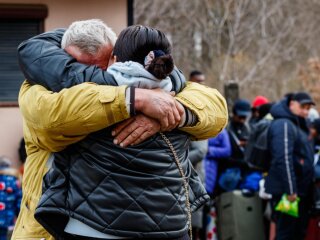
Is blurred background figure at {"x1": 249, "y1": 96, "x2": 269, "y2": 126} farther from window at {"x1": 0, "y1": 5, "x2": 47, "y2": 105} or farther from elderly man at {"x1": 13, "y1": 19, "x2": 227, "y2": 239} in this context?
elderly man at {"x1": 13, "y1": 19, "x2": 227, "y2": 239}

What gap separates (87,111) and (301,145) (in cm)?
563

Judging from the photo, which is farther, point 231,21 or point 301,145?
point 231,21

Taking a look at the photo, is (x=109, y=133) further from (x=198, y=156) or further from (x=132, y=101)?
(x=198, y=156)

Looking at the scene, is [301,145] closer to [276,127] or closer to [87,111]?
[276,127]

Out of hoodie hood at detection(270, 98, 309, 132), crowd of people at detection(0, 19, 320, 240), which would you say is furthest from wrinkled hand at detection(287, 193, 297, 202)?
crowd of people at detection(0, 19, 320, 240)

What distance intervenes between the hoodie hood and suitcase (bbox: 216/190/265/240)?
1465mm

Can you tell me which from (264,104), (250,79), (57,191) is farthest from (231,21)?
(57,191)

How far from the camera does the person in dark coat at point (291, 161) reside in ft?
29.1

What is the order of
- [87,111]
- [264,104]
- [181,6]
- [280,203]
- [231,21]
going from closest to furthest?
[87,111] < [280,203] < [264,104] < [181,6] < [231,21]

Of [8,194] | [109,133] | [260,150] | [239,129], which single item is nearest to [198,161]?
[260,150]

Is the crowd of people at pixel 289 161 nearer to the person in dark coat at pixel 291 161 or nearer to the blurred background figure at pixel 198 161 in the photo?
the person in dark coat at pixel 291 161

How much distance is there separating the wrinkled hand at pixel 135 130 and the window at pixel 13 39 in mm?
5911

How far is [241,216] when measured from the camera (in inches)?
407

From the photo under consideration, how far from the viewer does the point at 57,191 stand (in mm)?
3789
